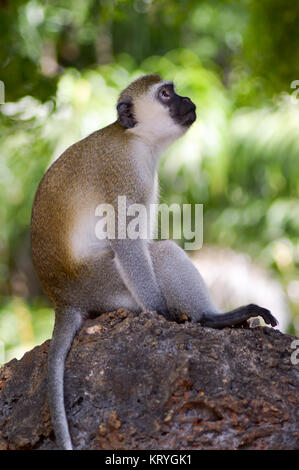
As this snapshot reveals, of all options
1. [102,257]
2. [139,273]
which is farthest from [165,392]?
[102,257]

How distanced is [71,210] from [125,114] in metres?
1.00

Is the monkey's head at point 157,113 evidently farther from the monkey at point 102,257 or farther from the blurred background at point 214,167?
the blurred background at point 214,167

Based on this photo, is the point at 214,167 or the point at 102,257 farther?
the point at 214,167

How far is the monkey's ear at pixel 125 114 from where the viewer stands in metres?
5.09

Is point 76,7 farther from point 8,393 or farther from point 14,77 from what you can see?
point 8,393

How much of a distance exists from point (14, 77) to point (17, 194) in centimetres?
579

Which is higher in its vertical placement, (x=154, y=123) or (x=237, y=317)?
(x=154, y=123)

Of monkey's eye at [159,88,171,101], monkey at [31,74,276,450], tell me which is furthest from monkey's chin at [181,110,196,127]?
monkey at [31,74,276,450]

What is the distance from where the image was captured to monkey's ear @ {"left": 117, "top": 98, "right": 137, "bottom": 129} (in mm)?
5090

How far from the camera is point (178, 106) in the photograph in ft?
16.9

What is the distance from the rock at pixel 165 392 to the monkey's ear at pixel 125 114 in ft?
5.49

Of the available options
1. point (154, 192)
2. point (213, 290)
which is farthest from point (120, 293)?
point (213, 290)

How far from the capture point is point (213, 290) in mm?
11188

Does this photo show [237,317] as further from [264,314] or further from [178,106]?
[178,106]
